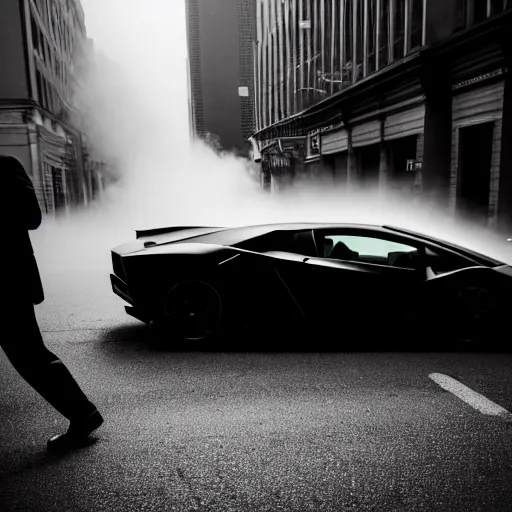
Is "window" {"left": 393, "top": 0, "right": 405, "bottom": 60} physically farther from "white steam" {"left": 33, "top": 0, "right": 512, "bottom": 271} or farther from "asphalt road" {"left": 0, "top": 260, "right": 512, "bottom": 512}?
"asphalt road" {"left": 0, "top": 260, "right": 512, "bottom": 512}

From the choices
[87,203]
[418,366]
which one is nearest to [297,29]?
[87,203]

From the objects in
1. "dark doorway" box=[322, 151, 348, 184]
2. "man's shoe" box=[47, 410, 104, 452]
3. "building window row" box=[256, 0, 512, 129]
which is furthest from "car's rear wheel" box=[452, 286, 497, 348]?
"dark doorway" box=[322, 151, 348, 184]

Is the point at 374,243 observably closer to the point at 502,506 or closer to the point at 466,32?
the point at 502,506

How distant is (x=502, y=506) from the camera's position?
2223 millimetres

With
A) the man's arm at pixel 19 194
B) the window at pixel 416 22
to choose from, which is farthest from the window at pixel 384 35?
the man's arm at pixel 19 194

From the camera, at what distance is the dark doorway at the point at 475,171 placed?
36.2 feet

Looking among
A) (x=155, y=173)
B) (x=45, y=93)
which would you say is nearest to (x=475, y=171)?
(x=45, y=93)

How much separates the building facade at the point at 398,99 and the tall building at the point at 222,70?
89.5 inches

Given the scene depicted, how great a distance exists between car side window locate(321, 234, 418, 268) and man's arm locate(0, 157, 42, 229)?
2.62 m

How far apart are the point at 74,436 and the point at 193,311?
6.42 feet

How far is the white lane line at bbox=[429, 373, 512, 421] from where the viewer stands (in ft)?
10.4

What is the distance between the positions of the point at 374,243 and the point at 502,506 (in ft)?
10.5

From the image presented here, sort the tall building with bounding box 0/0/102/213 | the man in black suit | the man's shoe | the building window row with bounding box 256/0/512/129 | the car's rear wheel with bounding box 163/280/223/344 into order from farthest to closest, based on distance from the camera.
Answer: the tall building with bounding box 0/0/102/213, the building window row with bounding box 256/0/512/129, the car's rear wheel with bounding box 163/280/223/344, the man's shoe, the man in black suit

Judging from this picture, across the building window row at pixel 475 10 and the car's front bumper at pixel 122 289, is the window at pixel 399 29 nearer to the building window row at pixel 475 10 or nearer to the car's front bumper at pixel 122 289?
the building window row at pixel 475 10
